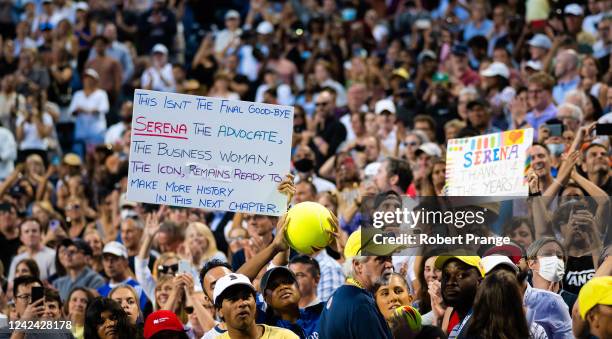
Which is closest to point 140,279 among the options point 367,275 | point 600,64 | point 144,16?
point 367,275

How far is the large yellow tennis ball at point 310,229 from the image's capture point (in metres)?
7.22

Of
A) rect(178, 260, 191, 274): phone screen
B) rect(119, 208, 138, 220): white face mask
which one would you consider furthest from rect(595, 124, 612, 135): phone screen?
rect(119, 208, 138, 220): white face mask

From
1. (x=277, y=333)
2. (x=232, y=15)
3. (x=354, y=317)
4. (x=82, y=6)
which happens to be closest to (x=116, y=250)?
(x=277, y=333)

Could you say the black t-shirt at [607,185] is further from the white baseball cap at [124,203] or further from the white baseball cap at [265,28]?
the white baseball cap at [265,28]

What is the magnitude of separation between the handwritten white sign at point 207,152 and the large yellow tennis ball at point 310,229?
1.98 ft

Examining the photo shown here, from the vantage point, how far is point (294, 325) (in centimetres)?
746

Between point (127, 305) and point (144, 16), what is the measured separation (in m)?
Result: 12.5

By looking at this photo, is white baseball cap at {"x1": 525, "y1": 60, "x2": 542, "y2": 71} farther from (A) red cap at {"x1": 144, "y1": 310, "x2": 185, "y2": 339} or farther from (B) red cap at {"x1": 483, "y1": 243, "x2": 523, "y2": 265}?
(A) red cap at {"x1": 144, "y1": 310, "x2": 185, "y2": 339}

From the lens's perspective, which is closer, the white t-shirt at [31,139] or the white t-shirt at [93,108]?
the white t-shirt at [31,139]

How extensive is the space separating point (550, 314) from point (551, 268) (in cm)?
31

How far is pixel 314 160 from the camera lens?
41.5 ft

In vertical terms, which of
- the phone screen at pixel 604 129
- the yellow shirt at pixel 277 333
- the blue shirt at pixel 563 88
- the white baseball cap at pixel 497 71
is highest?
the white baseball cap at pixel 497 71

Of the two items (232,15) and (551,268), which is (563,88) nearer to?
(551,268)

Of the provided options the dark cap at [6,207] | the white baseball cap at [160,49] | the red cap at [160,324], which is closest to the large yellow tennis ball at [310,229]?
the red cap at [160,324]
